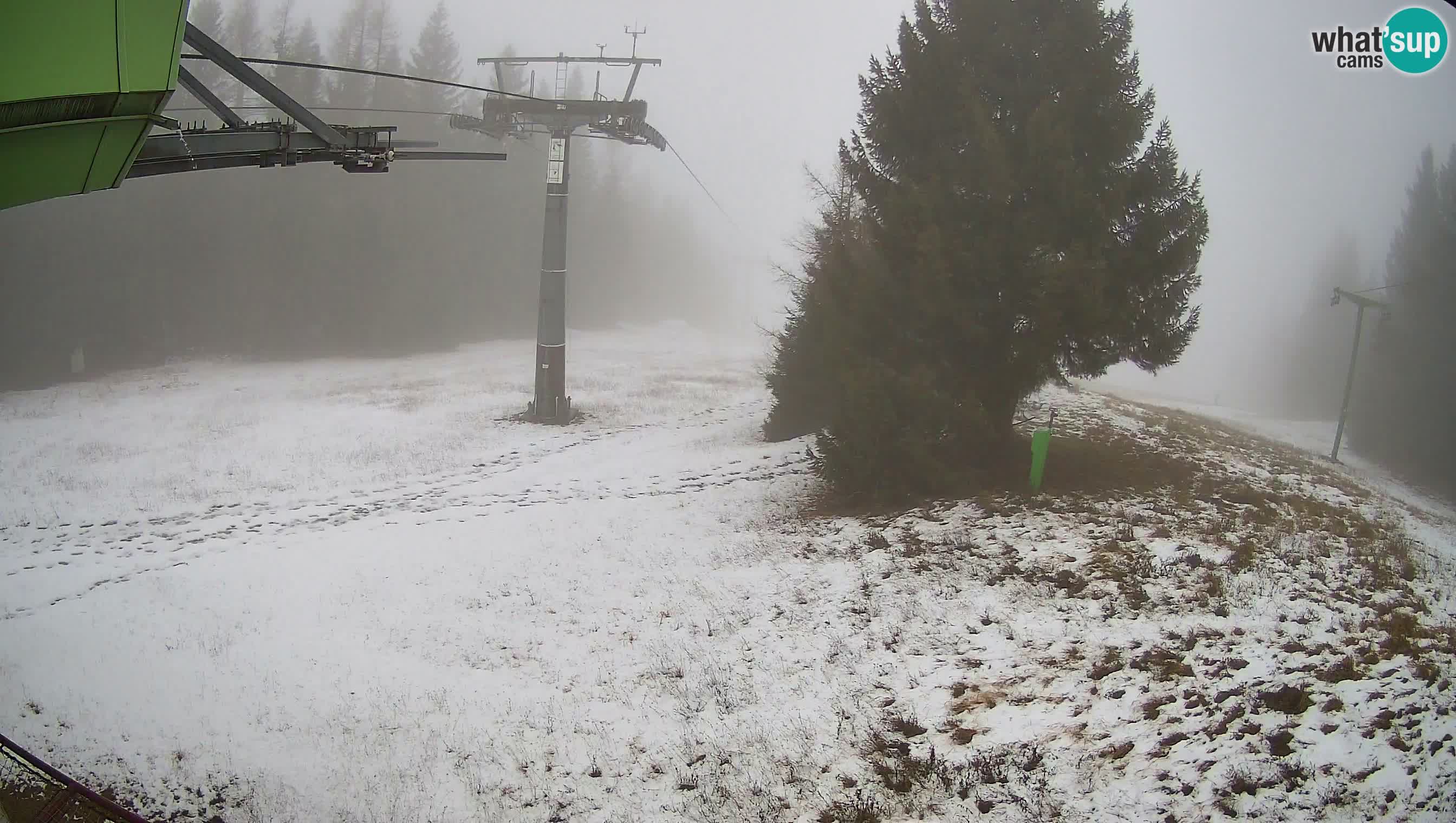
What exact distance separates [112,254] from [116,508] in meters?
28.0

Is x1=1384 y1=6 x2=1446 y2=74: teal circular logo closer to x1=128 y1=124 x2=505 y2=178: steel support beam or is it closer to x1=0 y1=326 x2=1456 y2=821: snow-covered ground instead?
x1=0 y1=326 x2=1456 y2=821: snow-covered ground

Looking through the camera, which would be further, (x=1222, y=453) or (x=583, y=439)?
(x=583, y=439)

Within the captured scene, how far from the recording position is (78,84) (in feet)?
12.0

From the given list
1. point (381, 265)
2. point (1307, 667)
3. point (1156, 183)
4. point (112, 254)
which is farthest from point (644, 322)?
point (1307, 667)

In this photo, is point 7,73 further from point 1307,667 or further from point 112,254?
point 112,254

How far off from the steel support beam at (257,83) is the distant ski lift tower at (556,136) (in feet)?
49.7

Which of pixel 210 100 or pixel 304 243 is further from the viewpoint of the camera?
pixel 304 243

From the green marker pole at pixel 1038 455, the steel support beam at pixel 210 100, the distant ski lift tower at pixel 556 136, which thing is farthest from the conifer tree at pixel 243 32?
the green marker pole at pixel 1038 455

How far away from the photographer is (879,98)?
12859mm

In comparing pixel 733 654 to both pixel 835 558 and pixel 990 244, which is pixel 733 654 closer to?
pixel 835 558

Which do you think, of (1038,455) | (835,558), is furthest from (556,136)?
(1038,455)

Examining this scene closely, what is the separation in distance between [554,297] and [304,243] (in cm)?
2712

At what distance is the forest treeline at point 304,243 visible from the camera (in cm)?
3262

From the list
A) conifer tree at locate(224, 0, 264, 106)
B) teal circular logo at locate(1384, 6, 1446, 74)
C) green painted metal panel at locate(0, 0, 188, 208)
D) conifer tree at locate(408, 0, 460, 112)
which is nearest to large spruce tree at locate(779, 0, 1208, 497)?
teal circular logo at locate(1384, 6, 1446, 74)
